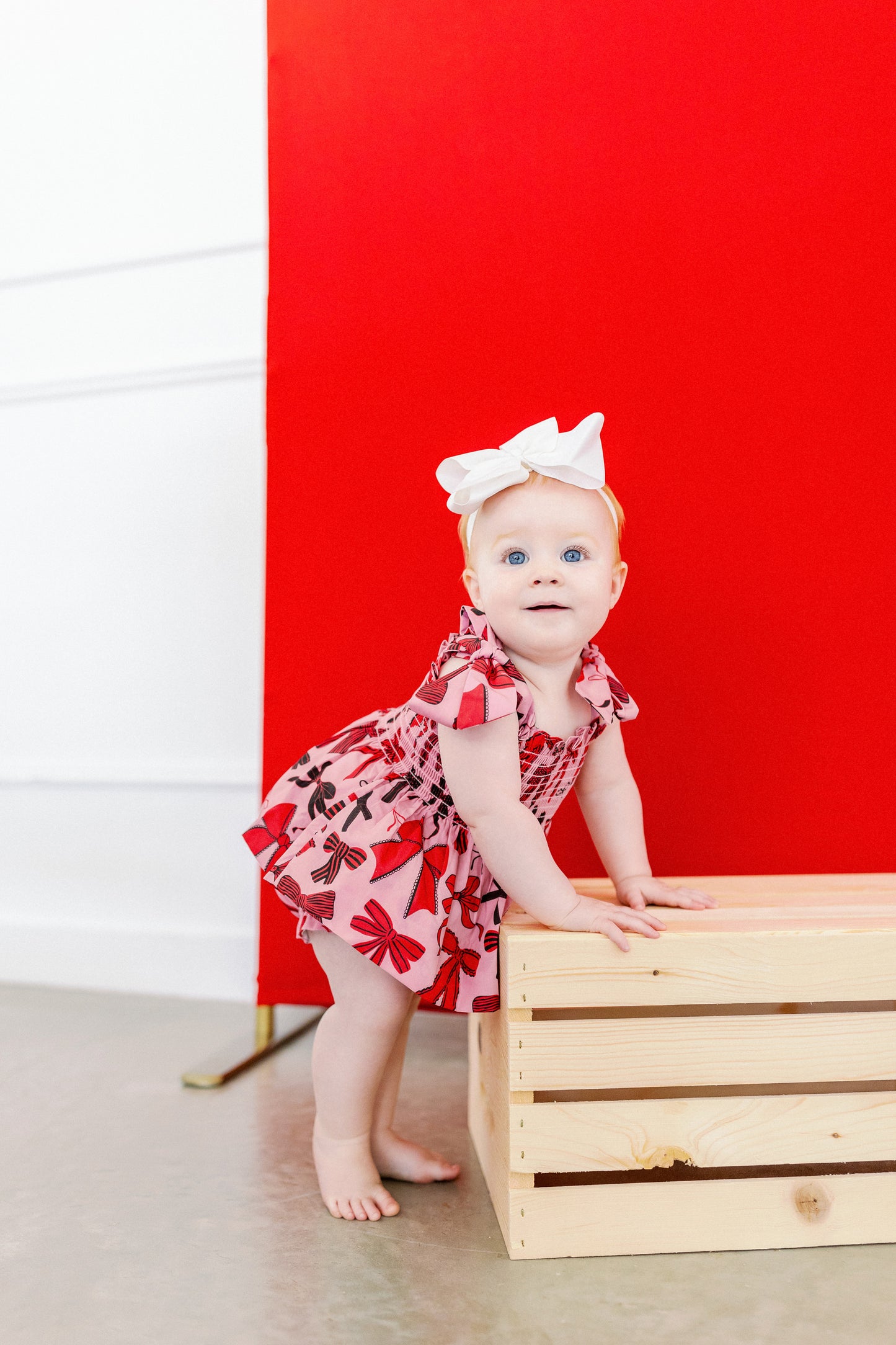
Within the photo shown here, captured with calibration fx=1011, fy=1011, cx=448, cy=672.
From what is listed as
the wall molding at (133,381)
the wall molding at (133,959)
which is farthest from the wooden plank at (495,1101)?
the wall molding at (133,381)

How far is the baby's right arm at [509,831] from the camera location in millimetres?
900

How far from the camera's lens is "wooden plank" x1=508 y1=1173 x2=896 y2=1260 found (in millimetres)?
876

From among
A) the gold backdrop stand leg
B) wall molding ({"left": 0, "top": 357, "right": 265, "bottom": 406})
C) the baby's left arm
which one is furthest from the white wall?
the baby's left arm

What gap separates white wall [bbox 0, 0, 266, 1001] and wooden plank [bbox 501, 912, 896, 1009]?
2.86 ft

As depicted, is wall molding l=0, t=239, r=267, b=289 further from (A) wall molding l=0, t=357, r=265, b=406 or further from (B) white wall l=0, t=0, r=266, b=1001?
(A) wall molding l=0, t=357, r=265, b=406

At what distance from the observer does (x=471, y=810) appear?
3.04ft

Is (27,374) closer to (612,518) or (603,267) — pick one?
(603,267)

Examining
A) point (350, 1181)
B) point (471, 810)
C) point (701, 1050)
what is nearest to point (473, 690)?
point (471, 810)

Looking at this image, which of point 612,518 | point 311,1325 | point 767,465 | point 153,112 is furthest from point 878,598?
point 153,112

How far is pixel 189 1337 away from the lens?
2.49 ft

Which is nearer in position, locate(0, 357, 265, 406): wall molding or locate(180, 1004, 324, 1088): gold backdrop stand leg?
locate(180, 1004, 324, 1088): gold backdrop stand leg

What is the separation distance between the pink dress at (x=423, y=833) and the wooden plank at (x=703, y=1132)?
12 centimetres

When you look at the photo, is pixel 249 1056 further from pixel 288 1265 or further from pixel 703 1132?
pixel 703 1132

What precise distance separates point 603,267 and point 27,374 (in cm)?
106
